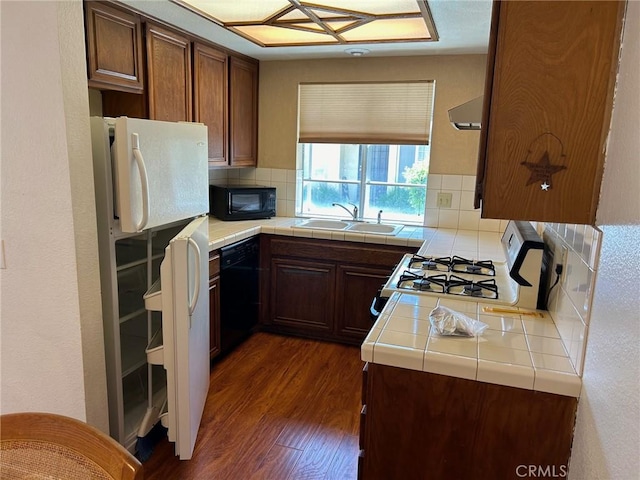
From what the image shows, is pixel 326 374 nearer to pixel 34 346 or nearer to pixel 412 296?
pixel 412 296

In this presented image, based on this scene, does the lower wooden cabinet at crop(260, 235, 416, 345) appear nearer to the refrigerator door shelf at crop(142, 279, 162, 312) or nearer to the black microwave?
the black microwave

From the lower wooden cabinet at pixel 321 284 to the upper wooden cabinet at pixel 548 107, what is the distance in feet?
5.98

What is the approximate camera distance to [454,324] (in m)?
1.56

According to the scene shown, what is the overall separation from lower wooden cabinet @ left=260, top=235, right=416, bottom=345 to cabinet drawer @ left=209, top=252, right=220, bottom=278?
60 centimetres

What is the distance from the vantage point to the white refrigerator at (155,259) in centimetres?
175

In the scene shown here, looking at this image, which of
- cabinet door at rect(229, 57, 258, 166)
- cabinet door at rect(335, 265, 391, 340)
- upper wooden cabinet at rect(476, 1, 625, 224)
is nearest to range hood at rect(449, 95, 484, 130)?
upper wooden cabinet at rect(476, 1, 625, 224)

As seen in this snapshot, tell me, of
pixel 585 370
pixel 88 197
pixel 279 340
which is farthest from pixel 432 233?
pixel 88 197

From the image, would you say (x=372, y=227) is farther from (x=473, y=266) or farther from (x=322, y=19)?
(x=322, y=19)

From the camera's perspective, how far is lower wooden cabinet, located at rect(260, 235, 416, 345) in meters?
3.20

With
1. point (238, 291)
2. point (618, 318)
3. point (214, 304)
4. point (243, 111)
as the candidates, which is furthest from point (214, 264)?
point (618, 318)

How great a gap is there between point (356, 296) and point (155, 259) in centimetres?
144

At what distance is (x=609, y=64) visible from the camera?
1168 mm

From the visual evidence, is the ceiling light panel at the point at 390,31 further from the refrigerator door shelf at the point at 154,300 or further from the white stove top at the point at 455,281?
the refrigerator door shelf at the point at 154,300

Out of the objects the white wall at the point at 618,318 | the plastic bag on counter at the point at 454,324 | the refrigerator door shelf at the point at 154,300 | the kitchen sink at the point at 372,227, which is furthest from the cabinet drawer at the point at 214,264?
the white wall at the point at 618,318
